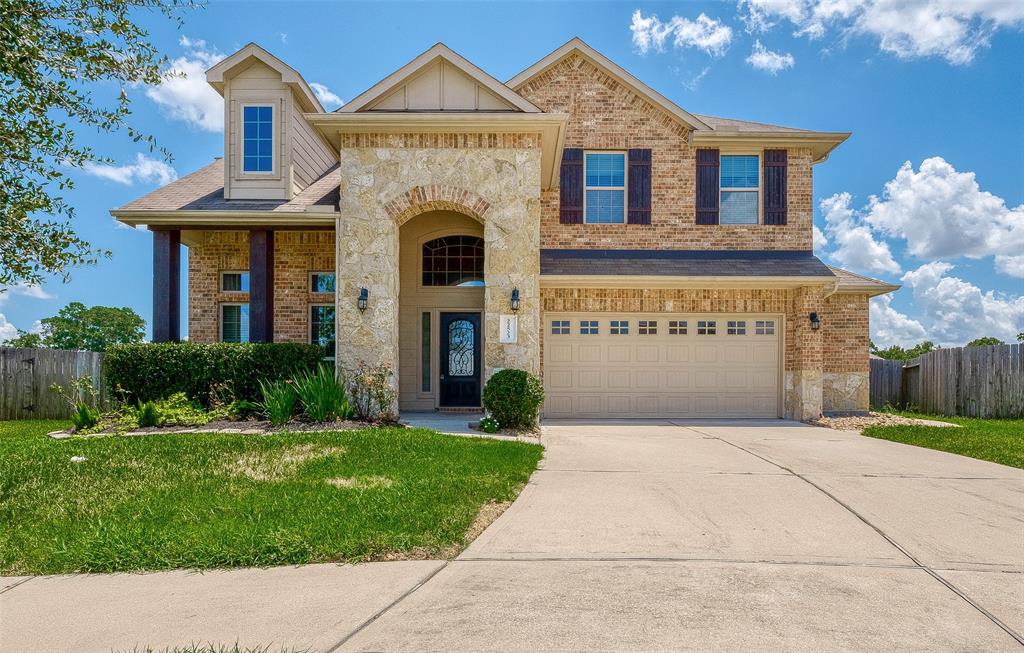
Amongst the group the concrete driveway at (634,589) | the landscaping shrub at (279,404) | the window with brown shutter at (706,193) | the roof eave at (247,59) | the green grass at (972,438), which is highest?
the roof eave at (247,59)

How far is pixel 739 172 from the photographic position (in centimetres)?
1341

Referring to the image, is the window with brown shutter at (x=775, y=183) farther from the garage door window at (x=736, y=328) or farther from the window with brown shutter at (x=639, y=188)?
the window with brown shutter at (x=639, y=188)

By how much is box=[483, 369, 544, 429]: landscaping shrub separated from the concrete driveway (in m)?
4.04

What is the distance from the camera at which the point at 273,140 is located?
12688mm

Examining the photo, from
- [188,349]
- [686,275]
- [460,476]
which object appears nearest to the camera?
[460,476]

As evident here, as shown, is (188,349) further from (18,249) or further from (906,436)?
(906,436)

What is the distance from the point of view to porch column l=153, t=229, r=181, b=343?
1145cm

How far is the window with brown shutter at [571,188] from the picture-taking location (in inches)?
516

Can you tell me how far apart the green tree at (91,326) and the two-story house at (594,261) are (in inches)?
1132

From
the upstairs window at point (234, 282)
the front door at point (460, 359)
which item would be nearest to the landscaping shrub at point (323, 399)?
the front door at point (460, 359)

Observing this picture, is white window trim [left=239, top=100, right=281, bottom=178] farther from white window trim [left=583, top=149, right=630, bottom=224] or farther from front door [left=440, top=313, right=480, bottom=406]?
white window trim [left=583, top=149, right=630, bottom=224]

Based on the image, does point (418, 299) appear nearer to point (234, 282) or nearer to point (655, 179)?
point (234, 282)

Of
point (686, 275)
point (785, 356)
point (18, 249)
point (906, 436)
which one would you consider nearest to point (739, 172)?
point (686, 275)

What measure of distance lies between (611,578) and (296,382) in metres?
7.77
